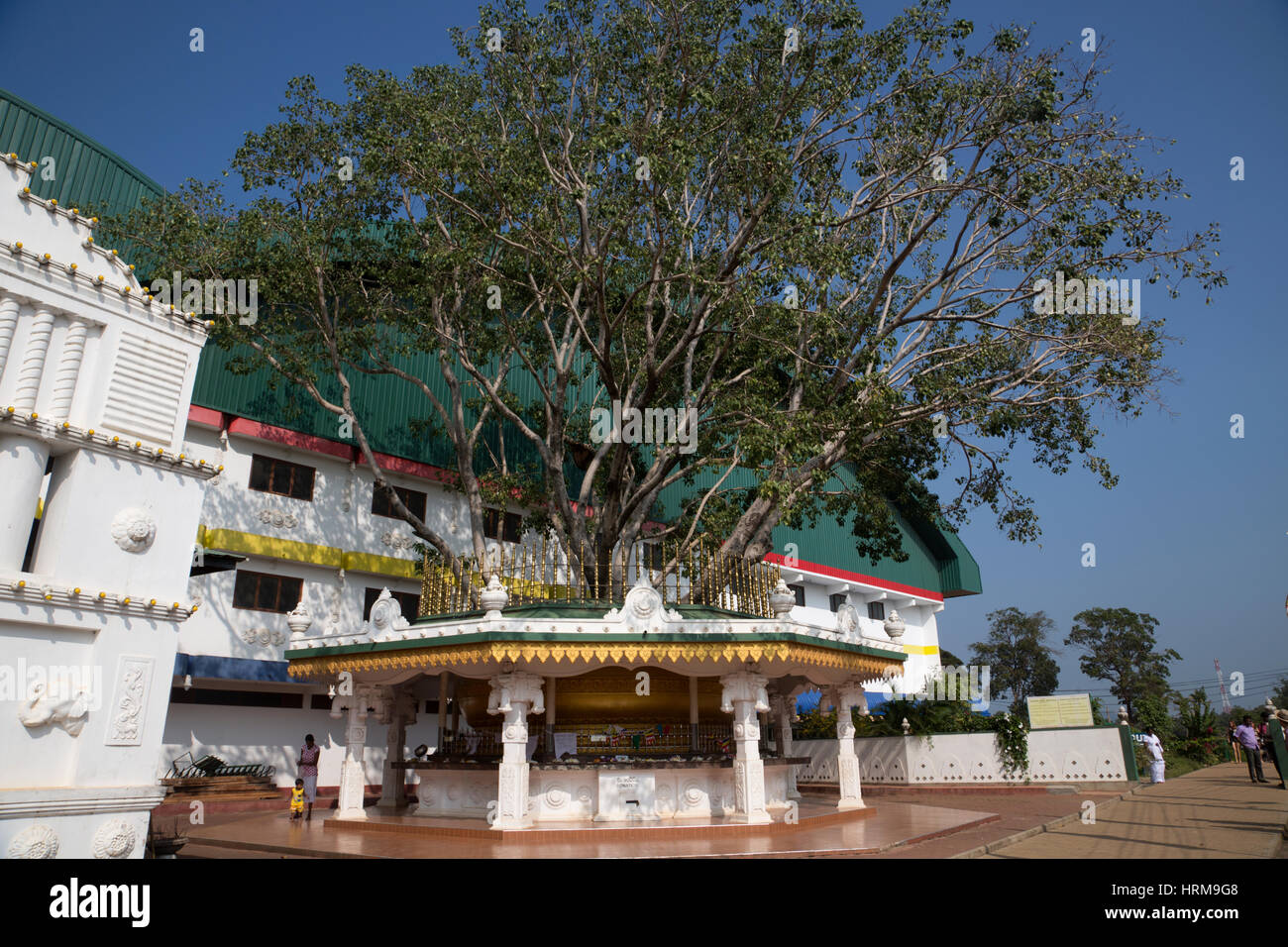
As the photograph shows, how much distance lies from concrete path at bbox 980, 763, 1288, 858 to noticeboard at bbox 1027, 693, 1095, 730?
9.45 ft

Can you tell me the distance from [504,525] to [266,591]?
309 inches

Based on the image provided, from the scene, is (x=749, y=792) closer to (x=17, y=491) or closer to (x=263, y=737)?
(x=17, y=491)

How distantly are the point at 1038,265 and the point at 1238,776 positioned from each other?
15974 mm

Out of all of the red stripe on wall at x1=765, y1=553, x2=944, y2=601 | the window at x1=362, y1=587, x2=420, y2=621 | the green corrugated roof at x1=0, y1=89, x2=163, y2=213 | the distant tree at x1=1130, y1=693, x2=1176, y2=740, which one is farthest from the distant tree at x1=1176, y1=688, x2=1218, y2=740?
the green corrugated roof at x1=0, y1=89, x2=163, y2=213

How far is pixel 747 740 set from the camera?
12789mm

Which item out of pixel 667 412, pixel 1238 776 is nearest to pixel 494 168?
pixel 667 412

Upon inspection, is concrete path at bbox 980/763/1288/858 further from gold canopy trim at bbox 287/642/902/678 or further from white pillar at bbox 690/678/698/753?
white pillar at bbox 690/678/698/753

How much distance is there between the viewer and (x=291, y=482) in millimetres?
23156

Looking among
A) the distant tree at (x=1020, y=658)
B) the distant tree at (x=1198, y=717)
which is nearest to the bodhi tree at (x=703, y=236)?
the distant tree at (x=1198, y=717)

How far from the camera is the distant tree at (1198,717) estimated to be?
30875 millimetres

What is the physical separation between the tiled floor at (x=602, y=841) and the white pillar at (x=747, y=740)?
48 cm

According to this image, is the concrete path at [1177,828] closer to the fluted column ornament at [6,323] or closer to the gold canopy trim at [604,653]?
the gold canopy trim at [604,653]

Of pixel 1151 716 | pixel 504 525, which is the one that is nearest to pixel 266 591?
pixel 504 525
